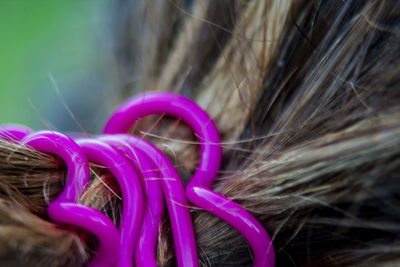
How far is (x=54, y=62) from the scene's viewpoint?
5.23 ft

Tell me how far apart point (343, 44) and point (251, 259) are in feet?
1.07

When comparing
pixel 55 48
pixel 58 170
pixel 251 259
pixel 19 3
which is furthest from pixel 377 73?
pixel 19 3

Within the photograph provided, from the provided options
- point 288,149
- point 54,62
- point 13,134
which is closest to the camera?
point 288,149

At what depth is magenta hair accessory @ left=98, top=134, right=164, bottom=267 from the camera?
587mm

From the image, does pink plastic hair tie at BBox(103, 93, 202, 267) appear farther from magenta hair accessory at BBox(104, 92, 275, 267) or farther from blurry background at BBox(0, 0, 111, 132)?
blurry background at BBox(0, 0, 111, 132)

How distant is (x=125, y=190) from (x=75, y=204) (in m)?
0.07

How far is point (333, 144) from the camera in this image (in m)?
0.51

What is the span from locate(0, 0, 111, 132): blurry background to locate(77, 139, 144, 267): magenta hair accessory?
24.8 inches

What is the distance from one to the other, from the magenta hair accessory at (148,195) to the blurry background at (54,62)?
0.63 m

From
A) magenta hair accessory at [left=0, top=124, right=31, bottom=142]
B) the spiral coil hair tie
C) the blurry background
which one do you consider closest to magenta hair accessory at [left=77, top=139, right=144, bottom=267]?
the spiral coil hair tie

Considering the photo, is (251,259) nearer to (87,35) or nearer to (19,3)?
(87,35)

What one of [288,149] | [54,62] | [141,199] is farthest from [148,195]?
[54,62]

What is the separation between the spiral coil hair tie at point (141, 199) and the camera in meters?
0.57

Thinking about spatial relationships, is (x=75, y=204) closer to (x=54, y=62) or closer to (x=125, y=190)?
(x=125, y=190)
